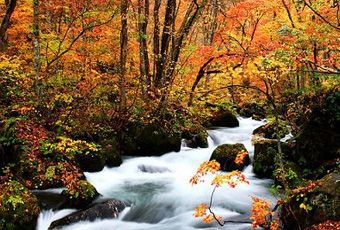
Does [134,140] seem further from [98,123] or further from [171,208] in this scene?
[171,208]

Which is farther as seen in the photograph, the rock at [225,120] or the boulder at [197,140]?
the rock at [225,120]

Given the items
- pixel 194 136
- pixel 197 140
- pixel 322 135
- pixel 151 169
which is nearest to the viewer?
pixel 322 135

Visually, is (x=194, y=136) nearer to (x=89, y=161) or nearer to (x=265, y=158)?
(x=265, y=158)

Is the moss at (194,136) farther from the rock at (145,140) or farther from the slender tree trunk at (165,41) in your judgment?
the slender tree trunk at (165,41)

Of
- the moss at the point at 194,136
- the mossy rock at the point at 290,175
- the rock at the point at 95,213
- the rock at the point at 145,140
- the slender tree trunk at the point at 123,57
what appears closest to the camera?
the rock at the point at 95,213

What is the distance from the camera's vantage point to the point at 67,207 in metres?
8.63

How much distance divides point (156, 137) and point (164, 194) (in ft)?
12.4

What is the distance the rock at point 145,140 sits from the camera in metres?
13.7

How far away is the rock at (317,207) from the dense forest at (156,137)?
0.02m

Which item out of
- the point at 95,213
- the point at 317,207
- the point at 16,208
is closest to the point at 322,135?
the point at 317,207

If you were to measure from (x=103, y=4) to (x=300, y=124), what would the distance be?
8.35 m

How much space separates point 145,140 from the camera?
13.8 meters

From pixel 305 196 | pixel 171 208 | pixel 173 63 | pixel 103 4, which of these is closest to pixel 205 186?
pixel 171 208

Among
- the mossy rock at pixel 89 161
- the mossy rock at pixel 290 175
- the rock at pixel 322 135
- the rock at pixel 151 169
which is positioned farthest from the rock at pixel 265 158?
the mossy rock at pixel 89 161
